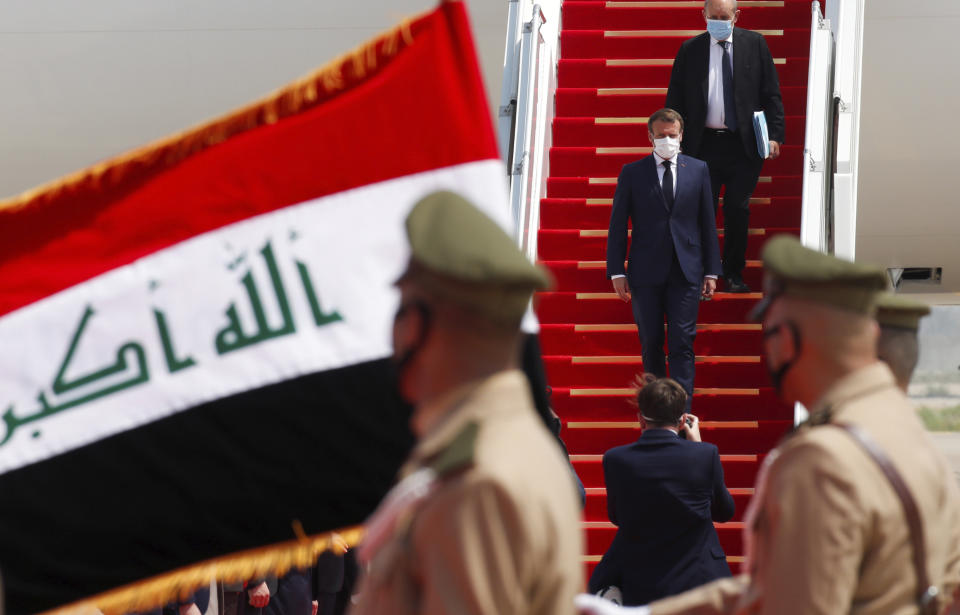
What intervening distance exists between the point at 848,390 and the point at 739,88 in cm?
551

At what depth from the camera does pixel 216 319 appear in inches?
103

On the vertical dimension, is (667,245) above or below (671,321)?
above

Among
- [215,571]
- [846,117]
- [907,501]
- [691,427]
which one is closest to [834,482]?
[907,501]

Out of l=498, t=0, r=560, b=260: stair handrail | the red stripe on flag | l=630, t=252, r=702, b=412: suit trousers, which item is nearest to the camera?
the red stripe on flag

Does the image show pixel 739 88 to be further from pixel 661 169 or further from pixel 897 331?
pixel 897 331

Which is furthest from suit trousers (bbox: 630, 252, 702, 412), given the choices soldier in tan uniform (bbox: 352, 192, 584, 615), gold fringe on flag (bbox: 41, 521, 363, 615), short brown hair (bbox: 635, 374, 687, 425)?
soldier in tan uniform (bbox: 352, 192, 584, 615)

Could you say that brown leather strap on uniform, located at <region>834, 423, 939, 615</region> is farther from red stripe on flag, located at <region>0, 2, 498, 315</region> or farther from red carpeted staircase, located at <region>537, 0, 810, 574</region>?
red carpeted staircase, located at <region>537, 0, 810, 574</region>

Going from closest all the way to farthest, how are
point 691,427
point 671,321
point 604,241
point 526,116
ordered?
point 691,427 < point 671,321 < point 526,116 < point 604,241

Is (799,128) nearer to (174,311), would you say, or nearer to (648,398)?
(648,398)

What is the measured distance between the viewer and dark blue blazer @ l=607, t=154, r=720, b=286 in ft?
21.8

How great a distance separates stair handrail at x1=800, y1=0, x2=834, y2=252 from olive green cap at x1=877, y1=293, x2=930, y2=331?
4.08m

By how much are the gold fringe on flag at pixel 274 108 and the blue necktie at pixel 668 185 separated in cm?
420

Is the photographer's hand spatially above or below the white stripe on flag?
below

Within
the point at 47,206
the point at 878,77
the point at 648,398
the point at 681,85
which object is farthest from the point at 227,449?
the point at 878,77
